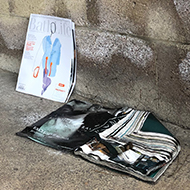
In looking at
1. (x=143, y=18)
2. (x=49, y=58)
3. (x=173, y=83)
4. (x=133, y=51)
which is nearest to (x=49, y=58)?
(x=49, y=58)

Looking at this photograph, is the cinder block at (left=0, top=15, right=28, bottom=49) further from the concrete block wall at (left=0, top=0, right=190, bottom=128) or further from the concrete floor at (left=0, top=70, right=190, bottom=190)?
the concrete floor at (left=0, top=70, right=190, bottom=190)

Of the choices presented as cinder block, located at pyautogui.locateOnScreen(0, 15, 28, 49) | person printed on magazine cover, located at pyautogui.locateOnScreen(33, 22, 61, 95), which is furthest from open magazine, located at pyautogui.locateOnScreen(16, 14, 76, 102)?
cinder block, located at pyautogui.locateOnScreen(0, 15, 28, 49)

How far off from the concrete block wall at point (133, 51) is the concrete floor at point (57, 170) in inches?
9.0

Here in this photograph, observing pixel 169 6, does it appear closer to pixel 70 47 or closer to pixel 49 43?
pixel 70 47

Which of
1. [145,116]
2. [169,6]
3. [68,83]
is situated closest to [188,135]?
[145,116]

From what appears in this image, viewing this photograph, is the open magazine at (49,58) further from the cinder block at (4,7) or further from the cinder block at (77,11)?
the cinder block at (4,7)

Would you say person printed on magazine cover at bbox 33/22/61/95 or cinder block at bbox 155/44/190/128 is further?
person printed on magazine cover at bbox 33/22/61/95

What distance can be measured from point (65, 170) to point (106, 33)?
0.93 m

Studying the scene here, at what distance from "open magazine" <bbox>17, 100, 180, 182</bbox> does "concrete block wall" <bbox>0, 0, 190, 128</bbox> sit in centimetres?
12

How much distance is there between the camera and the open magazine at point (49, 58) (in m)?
2.14

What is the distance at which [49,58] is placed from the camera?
222 cm

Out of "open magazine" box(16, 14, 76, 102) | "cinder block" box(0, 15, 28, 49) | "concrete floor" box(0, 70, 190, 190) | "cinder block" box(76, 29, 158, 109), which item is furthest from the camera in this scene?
"cinder block" box(0, 15, 28, 49)

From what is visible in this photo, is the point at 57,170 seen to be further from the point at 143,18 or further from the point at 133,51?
the point at 143,18

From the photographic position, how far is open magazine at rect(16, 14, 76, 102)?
7.03 feet
